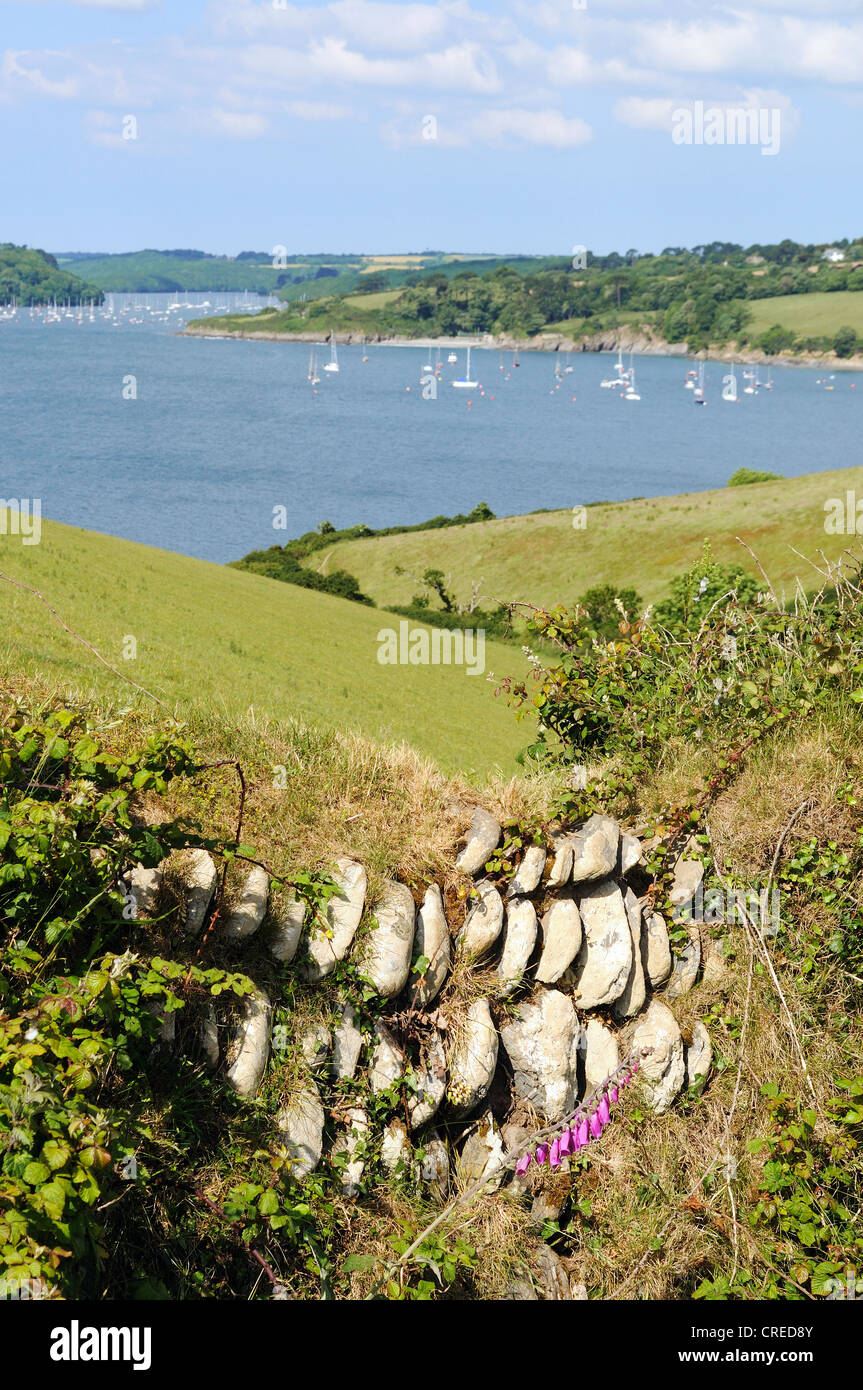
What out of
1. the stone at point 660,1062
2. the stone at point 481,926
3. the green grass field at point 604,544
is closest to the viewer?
the stone at point 481,926

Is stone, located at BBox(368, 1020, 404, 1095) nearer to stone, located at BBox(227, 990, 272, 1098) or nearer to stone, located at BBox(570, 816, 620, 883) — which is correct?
stone, located at BBox(227, 990, 272, 1098)

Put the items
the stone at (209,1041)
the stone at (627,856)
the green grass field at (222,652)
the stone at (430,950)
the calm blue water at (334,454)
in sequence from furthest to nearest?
the calm blue water at (334,454) < the green grass field at (222,652) < the stone at (627,856) < the stone at (430,950) < the stone at (209,1041)

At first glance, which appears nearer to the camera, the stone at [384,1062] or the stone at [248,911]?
the stone at [248,911]

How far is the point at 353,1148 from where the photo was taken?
5.59 metres

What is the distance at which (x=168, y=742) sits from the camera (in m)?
5.22

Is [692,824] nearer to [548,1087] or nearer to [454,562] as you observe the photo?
[548,1087]

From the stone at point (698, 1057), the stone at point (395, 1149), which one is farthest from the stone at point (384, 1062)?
the stone at point (698, 1057)

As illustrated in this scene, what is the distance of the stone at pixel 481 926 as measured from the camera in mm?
6219

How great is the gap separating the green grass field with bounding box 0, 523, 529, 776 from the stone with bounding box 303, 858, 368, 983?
2.31 m

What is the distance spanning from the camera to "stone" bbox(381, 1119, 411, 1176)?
18.7ft

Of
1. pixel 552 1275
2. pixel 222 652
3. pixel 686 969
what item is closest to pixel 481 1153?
pixel 552 1275

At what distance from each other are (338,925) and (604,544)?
7372 cm

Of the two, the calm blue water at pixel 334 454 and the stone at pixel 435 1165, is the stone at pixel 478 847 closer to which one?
the stone at pixel 435 1165

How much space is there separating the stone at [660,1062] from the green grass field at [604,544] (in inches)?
2393
